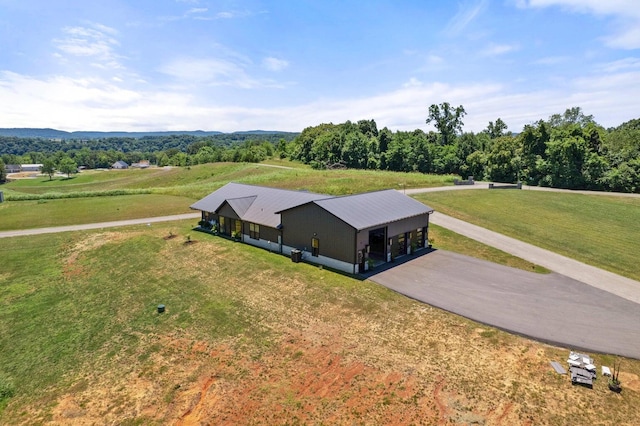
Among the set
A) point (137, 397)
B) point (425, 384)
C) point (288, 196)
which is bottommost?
point (137, 397)

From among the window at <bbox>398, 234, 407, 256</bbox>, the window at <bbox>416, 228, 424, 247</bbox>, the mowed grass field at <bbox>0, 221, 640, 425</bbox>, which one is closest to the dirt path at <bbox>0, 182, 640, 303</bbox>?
the window at <bbox>416, 228, 424, 247</bbox>

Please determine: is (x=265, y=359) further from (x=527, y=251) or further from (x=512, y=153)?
(x=512, y=153)

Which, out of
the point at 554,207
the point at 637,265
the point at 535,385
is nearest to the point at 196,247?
the point at 535,385

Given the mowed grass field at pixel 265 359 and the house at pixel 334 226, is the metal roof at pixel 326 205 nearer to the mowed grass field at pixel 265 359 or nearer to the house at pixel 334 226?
the house at pixel 334 226

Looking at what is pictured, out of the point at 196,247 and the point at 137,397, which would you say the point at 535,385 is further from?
the point at 196,247

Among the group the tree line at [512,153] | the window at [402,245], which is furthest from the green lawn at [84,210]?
the tree line at [512,153]

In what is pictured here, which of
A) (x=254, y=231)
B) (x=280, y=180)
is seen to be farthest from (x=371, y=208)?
(x=280, y=180)

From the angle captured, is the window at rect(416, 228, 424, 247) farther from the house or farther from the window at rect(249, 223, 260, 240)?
the window at rect(249, 223, 260, 240)
